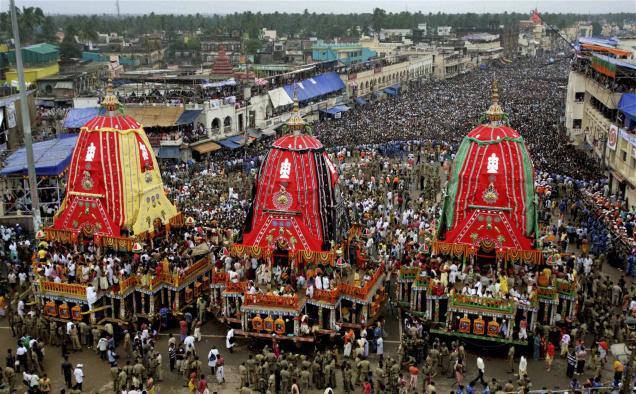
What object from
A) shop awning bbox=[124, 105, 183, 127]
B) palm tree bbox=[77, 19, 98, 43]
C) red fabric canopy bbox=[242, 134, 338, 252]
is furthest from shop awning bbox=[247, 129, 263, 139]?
palm tree bbox=[77, 19, 98, 43]

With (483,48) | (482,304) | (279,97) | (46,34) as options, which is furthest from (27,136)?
(483,48)

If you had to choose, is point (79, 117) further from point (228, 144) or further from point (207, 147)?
point (228, 144)

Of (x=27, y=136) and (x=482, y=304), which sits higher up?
(x=27, y=136)

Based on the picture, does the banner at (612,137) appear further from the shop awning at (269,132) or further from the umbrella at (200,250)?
the shop awning at (269,132)

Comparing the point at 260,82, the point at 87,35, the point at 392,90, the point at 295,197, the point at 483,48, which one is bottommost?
the point at 392,90

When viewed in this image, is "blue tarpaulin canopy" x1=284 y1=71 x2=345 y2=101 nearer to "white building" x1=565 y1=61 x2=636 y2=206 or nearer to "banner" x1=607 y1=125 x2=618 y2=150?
"white building" x1=565 y1=61 x2=636 y2=206

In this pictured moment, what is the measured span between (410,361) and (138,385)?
753 centimetres

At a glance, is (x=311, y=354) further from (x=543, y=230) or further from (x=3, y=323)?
(x=543, y=230)

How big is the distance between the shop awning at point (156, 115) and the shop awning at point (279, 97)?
38.4 feet

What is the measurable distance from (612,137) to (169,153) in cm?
2691

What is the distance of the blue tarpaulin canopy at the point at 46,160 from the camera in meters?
29.4

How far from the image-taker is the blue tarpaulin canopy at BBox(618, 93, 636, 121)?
36.5 meters

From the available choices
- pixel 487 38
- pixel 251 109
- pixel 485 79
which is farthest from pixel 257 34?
pixel 251 109

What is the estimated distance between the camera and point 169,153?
1805 inches
